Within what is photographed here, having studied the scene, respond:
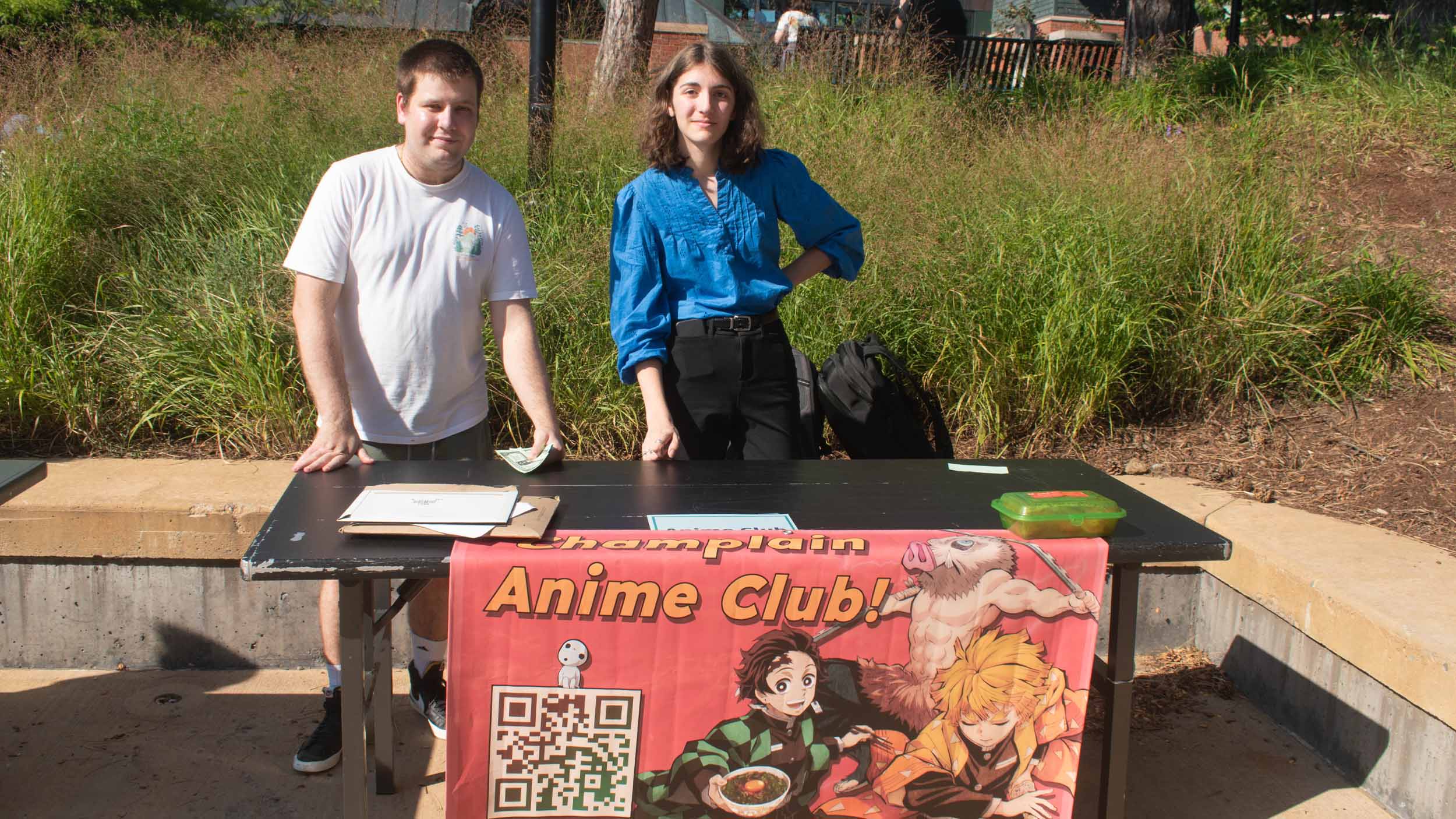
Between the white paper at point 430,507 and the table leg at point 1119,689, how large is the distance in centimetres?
131

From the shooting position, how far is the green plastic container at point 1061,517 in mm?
2225

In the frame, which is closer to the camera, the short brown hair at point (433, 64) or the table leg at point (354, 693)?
the table leg at point (354, 693)

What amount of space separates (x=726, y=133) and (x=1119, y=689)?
171 cm

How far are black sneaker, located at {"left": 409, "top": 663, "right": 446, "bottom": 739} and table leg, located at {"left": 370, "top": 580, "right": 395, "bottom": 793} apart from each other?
0.21m

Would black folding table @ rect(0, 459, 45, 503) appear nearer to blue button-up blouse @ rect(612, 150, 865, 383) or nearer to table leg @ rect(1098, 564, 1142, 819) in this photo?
blue button-up blouse @ rect(612, 150, 865, 383)

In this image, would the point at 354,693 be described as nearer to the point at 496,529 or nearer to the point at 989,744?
the point at 496,529

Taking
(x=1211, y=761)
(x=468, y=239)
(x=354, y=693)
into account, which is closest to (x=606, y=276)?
(x=468, y=239)

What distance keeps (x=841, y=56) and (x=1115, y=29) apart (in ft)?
93.3

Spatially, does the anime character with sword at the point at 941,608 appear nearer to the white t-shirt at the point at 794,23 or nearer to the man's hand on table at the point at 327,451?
the man's hand on table at the point at 327,451

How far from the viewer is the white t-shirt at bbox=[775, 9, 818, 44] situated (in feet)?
30.8

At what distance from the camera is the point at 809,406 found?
3.46m

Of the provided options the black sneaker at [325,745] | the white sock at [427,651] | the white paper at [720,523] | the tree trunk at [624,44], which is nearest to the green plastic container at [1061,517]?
the white paper at [720,523]

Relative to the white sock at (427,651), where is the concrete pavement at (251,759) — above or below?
below

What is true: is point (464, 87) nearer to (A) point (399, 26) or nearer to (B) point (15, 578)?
(B) point (15, 578)
